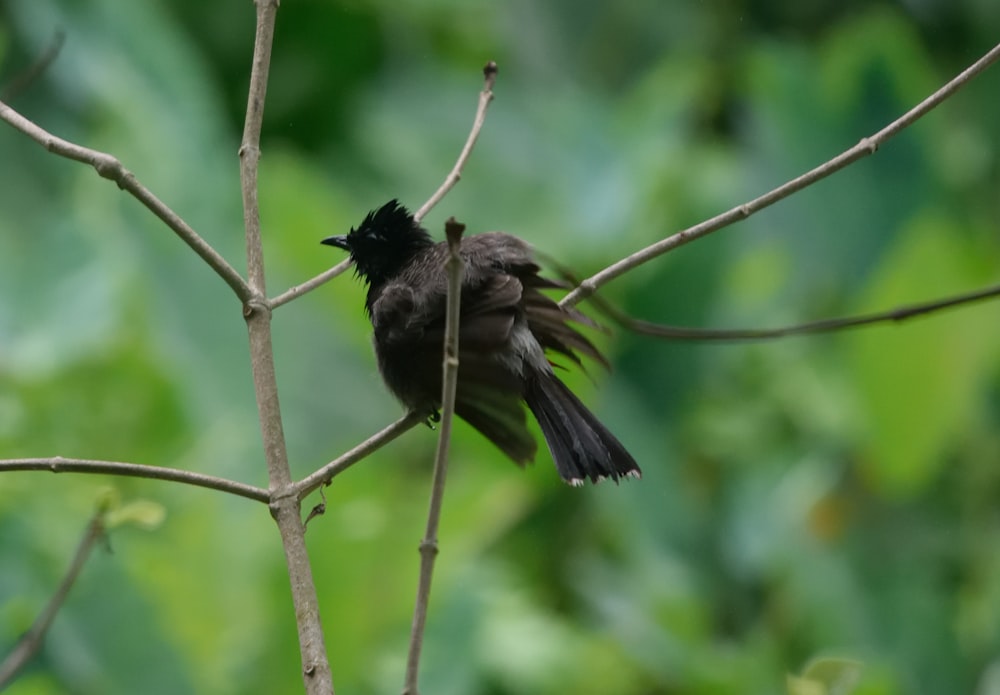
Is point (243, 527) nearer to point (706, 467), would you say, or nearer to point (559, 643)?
point (559, 643)

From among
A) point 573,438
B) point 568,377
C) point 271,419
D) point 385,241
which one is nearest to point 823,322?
point 573,438

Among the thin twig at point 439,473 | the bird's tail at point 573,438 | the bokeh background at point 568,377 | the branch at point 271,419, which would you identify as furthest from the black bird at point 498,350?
the bokeh background at point 568,377

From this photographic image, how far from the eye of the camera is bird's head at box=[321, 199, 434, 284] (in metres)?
2.47

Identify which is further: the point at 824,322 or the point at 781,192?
the point at 824,322

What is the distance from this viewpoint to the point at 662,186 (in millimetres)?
5301

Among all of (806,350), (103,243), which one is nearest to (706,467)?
(806,350)

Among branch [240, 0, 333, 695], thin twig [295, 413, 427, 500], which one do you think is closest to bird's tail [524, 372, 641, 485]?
thin twig [295, 413, 427, 500]

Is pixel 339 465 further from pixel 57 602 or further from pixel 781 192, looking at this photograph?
pixel 781 192

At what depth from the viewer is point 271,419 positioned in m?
1.71

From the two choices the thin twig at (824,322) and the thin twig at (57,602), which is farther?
the thin twig at (824,322)

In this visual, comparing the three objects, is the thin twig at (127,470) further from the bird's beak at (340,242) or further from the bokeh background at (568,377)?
the bokeh background at (568,377)

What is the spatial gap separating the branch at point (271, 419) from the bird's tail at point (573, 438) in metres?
0.43

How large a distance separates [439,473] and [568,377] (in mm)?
3019

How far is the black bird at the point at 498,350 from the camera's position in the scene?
1919mm
